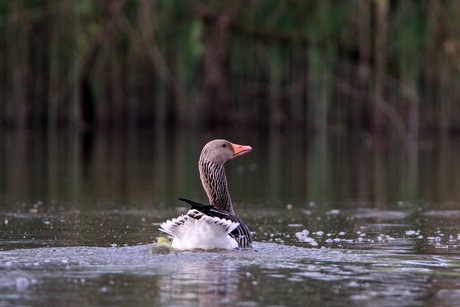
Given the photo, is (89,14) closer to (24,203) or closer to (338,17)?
(338,17)

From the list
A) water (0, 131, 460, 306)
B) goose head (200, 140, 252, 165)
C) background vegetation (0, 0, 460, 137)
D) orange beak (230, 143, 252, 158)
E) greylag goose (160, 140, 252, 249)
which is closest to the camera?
water (0, 131, 460, 306)

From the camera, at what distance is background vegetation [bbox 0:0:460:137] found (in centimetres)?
2580

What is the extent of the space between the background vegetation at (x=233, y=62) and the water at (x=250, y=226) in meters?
2.91

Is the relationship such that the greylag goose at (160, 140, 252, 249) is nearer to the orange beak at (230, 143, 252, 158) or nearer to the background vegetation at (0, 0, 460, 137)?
the orange beak at (230, 143, 252, 158)

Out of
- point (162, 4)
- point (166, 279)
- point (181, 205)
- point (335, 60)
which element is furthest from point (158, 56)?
point (166, 279)

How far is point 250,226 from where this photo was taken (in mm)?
12148

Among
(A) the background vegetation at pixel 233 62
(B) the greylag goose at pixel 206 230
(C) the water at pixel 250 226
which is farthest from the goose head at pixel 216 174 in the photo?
(A) the background vegetation at pixel 233 62

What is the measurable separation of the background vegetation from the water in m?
2.91

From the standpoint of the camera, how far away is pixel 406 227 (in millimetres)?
11945

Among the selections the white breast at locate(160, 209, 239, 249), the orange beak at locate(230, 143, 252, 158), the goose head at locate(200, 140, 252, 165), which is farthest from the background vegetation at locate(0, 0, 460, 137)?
the white breast at locate(160, 209, 239, 249)

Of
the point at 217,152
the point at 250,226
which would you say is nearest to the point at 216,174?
the point at 217,152

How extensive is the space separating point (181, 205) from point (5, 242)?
3.91m

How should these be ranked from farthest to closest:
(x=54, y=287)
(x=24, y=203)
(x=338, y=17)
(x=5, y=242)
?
(x=338, y=17) < (x=24, y=203) < (x=5, y=242) < (x=54, y=287)

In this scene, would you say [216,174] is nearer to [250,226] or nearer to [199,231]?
[250,226]
